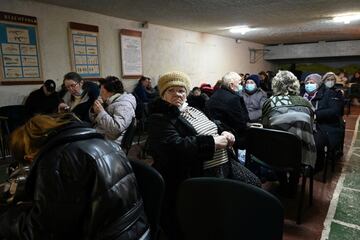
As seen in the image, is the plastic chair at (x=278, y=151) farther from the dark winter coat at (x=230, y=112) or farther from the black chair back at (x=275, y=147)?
the dark winter coat at (x=230, y=112)

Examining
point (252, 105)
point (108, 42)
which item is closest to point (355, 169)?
point (252, 105)

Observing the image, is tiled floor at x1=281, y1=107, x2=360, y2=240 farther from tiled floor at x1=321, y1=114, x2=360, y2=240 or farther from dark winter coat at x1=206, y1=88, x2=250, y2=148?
dark winter coat at x1=206, y1=88, x2=250, y2=148

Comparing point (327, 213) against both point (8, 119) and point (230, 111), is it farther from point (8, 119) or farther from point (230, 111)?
point (8, 119)

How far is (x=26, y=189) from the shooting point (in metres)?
0.98

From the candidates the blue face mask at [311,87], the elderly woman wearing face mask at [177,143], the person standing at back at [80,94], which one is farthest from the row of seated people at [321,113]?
the person standing at back at [80,94]

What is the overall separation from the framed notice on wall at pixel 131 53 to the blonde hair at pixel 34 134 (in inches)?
168

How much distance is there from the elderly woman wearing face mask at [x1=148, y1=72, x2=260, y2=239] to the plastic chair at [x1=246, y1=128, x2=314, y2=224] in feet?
1.82

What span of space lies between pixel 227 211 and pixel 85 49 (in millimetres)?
4195

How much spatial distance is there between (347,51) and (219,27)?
6.72 meters

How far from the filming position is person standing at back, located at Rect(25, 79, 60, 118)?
12.5 feet

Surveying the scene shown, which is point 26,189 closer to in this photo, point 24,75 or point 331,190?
point 331,190

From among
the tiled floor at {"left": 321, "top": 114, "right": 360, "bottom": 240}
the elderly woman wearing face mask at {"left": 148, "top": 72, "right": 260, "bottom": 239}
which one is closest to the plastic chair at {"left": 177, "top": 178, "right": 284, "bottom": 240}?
the elderly woman wearing face mask at {"left": 148, "top": 72, "right": 260, "bottom": 239}

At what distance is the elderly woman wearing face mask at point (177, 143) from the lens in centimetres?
158

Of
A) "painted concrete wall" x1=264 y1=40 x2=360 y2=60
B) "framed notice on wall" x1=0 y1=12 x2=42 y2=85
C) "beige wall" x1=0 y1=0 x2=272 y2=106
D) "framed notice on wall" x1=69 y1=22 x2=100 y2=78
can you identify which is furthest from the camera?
"painted concrete wall" x1=264 y1=40 x2=360 y2=60
